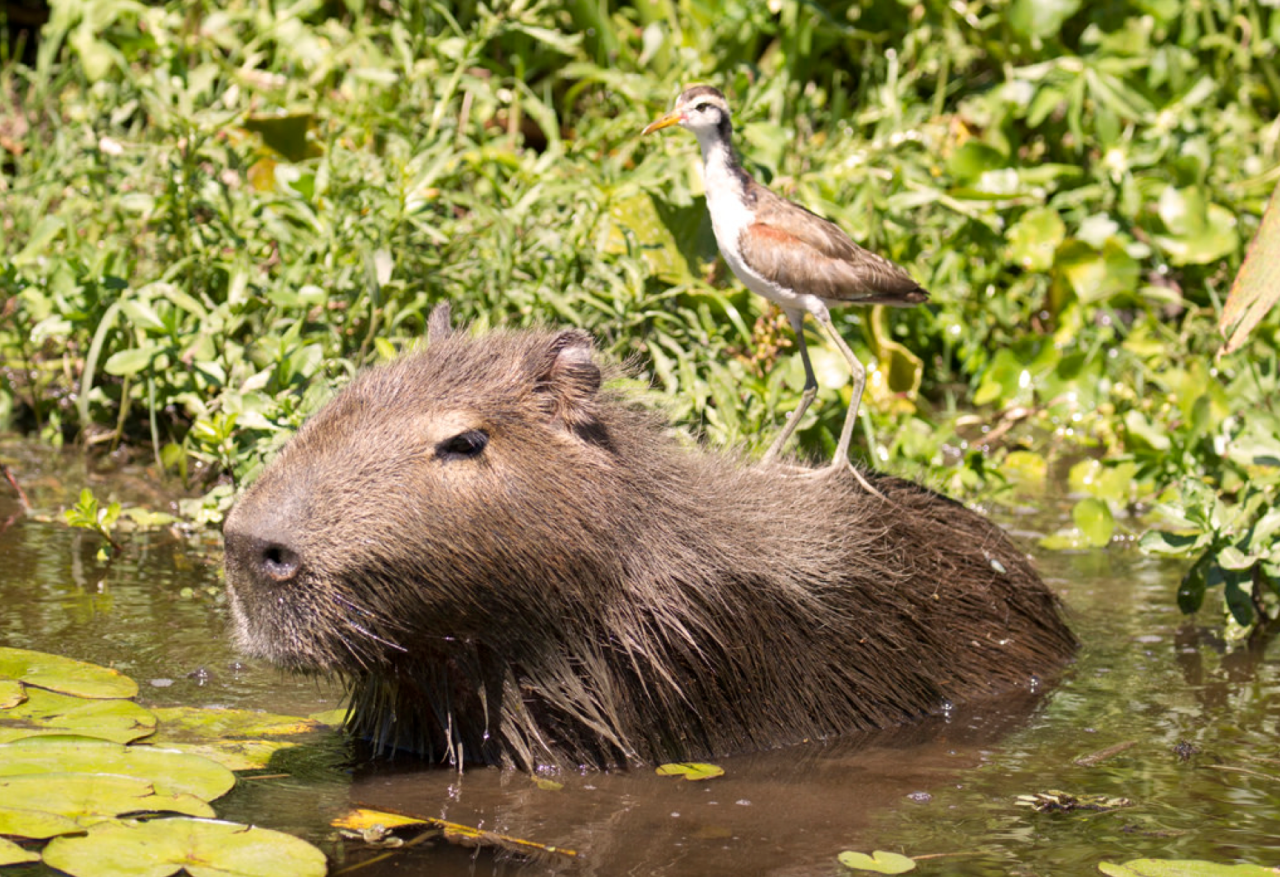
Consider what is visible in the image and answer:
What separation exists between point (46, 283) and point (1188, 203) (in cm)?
512

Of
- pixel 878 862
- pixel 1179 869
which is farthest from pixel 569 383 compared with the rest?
pixel 1179 869

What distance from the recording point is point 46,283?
19.4 ft

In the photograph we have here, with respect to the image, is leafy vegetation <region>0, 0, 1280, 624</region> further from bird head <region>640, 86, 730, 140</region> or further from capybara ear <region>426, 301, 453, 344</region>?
capybara ear <region>426, 301, 453, 344</region>

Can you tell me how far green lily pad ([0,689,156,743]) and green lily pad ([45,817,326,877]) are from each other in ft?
1.68

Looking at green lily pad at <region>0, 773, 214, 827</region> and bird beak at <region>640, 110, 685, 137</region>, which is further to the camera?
bird beak at <region>640, 110, 685, 137</region>

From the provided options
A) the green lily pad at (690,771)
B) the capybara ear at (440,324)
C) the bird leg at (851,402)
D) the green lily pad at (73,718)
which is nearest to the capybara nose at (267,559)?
the green lily pad at (73,718)

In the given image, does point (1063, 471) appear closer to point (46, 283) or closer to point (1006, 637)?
point (1006, 637)

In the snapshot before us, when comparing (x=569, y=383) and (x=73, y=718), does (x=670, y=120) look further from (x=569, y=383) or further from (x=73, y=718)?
(x=73, y=718)

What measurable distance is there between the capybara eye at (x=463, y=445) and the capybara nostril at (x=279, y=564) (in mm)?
412

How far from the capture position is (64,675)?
12.4ft

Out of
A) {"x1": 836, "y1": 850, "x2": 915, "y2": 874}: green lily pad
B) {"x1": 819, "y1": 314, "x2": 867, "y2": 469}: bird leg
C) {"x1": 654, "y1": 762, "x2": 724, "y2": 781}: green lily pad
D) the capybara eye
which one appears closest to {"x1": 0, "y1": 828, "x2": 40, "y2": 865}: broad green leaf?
the capybara eye

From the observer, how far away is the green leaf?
5.50 metres

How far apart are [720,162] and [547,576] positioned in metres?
1.64

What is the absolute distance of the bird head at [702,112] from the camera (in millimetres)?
4645
